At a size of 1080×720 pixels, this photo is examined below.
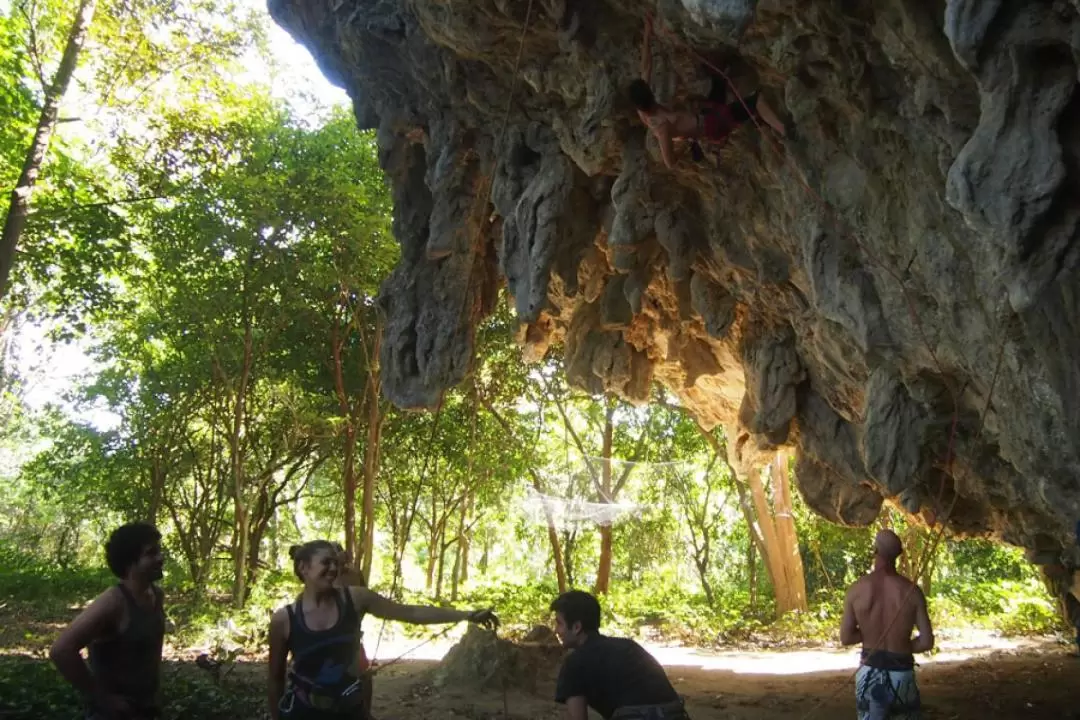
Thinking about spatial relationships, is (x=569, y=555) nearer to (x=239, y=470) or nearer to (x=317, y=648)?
(x=239, y=470)

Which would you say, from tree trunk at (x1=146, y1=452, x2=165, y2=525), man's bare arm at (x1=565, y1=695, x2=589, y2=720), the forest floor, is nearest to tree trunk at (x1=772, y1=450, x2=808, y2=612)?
the forest floor

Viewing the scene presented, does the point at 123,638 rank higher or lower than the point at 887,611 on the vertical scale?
higher

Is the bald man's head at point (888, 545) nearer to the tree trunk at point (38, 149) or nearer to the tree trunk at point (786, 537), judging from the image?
the tree trunk at point (38, 149)

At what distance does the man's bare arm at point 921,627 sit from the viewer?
462 cm

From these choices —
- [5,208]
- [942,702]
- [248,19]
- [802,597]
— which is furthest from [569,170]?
[802,597]

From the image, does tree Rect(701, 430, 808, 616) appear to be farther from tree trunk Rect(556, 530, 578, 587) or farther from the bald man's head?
the bald man's head

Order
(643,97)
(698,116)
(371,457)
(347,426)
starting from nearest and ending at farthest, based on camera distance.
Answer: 1. (643,97)
2. (698,116)
3. (371,457)
4. (347,426)

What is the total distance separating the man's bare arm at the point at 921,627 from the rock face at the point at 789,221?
561 mm

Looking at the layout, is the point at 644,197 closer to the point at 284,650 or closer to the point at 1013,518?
the point at 1013,518

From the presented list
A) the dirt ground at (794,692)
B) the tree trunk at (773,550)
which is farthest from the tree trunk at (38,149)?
the tree trunk at (773,550)

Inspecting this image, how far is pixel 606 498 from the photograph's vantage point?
20.1 metres

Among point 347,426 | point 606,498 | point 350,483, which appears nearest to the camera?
point 347,426

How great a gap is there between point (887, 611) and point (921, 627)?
0.21 m

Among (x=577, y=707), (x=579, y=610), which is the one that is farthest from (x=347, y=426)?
(x=577, y=707)
